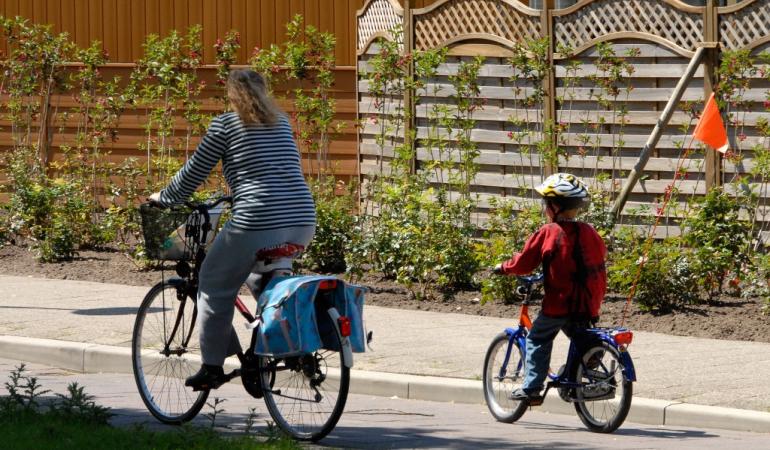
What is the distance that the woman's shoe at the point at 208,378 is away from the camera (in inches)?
293

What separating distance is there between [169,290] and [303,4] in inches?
427

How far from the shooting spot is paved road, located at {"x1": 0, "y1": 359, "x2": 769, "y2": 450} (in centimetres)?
720

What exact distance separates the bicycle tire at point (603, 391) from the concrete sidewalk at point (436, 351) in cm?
46

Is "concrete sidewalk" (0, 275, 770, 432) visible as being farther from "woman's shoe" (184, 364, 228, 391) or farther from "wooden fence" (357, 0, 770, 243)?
"wooden fence" (357, 0, 770, 243)

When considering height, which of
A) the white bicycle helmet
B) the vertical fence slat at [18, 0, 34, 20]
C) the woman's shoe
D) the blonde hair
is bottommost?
the woman's shoe

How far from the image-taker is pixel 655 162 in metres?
12.4

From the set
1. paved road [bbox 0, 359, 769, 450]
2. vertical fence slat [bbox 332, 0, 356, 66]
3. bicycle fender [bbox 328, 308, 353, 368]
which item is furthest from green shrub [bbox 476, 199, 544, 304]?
vertical fence slat [bbox 332, 0, 356, 66]

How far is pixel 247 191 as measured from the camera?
23.6ft

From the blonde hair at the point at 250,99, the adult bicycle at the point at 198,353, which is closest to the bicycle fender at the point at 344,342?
the adult bicycle at the point at 198,353

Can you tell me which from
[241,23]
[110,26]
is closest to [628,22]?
[241,23]

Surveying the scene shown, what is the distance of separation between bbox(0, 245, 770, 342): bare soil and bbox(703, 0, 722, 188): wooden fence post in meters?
1.21

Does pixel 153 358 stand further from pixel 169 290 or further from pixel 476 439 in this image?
pixel 476 439

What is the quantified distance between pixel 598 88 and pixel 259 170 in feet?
20.5

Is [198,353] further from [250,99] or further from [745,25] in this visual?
[745,25]
